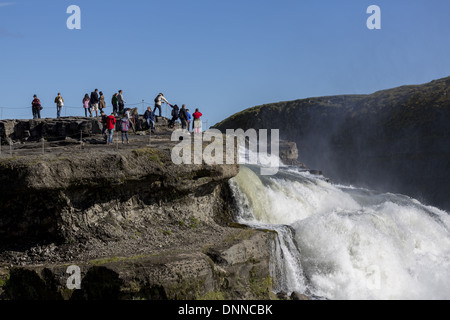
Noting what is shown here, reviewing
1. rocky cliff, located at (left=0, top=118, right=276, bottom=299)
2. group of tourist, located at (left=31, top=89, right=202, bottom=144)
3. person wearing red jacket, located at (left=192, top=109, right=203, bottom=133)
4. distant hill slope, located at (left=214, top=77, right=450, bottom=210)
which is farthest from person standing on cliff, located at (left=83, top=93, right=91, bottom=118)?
distant hill slope, located at (left=214, top=77, right=450, bottom=210)

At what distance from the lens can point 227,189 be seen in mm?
22578

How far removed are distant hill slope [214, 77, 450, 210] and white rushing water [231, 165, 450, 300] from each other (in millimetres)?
34860

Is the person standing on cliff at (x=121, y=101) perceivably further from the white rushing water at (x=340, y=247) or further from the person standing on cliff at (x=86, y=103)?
the white rushing water at (x=340, y=247)

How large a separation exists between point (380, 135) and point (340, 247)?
167 feet

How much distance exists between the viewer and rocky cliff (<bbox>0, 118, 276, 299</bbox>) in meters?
14.7

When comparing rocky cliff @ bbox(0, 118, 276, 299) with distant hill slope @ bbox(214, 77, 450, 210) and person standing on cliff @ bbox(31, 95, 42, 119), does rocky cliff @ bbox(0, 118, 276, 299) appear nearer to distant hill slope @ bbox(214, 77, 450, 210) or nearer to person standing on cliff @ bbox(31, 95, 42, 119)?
person standing on cliff @ bbox(31, 95, 42, 119)

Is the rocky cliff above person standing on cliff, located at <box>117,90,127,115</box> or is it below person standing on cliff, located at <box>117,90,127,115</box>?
below

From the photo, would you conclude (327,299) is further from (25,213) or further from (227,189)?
(25,213)

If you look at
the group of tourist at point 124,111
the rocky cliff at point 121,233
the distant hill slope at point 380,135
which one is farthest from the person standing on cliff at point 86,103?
the distant hill slope at point 380,135

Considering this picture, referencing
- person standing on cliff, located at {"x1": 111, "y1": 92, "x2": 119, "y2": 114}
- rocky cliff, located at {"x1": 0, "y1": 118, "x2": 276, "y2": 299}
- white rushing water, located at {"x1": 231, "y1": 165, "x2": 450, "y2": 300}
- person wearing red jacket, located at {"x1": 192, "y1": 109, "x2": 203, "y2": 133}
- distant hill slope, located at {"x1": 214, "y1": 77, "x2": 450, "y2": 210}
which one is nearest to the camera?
rocky cliff, located at {"x1": 0, "y1": 118, "x2": 276, "y2": 299}

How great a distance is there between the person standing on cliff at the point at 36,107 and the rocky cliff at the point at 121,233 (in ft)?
40.0

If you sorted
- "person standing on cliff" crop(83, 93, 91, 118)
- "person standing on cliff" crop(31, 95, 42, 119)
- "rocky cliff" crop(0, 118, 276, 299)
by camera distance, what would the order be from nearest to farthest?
"rocky cliff" crop(0, 118, 276, 299) → "person standing on cliff" crop(31, 95, 42, 119) → "person standing on cliff" crop(83, 93, 91, 118)

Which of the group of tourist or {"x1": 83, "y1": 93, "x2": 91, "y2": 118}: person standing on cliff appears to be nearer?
the group of tourist
